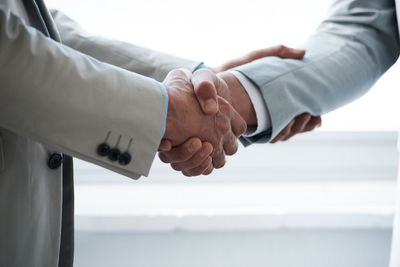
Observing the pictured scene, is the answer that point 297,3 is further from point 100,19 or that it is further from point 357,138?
point 100,19

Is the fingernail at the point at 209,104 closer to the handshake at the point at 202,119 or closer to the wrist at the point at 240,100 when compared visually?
the handshake at the point at 202,119

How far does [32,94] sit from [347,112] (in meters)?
1.04

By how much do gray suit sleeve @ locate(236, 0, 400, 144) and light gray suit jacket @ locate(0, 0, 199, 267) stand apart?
0.32 m

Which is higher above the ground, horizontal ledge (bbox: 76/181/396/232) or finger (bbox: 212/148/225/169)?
finger (bbox: 212/148/225/169)

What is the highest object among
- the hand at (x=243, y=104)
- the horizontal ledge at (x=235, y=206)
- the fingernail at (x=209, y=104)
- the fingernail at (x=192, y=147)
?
the fingernail at (x=209, y=104)

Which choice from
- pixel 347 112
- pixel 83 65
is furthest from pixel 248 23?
pixel 83 65

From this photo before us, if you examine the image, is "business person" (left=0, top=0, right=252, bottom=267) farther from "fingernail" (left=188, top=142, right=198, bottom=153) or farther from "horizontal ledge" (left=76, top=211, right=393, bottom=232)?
"horizontal ledge" (left=76, top=211, right=393, bottom=232)

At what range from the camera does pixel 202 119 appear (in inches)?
30.0

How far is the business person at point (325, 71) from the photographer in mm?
877

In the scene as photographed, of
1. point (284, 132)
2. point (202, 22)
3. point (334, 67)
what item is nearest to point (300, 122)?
point (284, 132)

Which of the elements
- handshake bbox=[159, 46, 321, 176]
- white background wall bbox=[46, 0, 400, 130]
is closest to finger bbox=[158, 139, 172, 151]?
handshake bbox=[159, 46, 321, 176]

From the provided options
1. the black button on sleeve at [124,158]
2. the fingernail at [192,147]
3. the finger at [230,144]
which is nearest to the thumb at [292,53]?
the finger at [230,144]

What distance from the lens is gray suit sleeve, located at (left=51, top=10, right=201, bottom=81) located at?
0.97 metres

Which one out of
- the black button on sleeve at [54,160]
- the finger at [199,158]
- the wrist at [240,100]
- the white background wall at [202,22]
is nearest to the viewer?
the black button on sleeve at [54,160]
